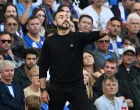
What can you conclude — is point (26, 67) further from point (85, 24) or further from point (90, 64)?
point (85, 24)

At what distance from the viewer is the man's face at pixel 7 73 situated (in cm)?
1106

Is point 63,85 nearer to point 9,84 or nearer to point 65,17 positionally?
point 65,17

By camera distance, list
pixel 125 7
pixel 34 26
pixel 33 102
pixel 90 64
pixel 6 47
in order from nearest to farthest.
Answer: pixel 33 102, pixel 6 47, pixel 90 64, pixel 34 26, pixel 125 7

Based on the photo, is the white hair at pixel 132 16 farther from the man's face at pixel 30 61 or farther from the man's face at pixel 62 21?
the man's face at pixel 62 21

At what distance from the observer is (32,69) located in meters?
11.8

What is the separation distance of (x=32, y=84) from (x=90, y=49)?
256cm

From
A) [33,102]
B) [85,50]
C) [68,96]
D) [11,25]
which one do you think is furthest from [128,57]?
[68,96]

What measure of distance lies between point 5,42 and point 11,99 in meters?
1.64

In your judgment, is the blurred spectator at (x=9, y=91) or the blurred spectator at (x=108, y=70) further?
the blurred spectator at (x=108, y=70)

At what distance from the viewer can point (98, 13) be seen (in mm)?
15156

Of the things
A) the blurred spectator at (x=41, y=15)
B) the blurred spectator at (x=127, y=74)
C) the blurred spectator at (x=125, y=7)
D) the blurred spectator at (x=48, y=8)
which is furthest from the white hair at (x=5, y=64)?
the blurred spectator at (x=125, y=7)

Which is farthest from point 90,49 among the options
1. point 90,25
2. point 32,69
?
point 32,69

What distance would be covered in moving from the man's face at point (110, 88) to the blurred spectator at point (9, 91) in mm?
1536

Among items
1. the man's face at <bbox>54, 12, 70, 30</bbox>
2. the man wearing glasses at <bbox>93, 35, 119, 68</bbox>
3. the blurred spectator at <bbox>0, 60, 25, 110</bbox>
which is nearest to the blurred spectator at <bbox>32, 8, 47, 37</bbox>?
the man wearing glasses at <bbox>93, 35, 119, 68</bbox>
